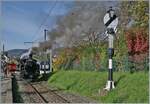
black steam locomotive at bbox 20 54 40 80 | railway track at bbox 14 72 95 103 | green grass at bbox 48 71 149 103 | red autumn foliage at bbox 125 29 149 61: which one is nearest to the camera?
green grass at bbox 48 71 149 103

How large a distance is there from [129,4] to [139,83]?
707 inches

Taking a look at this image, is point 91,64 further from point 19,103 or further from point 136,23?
point 19,103

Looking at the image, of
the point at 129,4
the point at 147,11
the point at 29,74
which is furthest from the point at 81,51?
the point at 147,11

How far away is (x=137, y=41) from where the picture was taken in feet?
98.2

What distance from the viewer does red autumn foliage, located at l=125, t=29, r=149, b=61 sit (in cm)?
2941

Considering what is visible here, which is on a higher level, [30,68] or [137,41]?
[137,41]

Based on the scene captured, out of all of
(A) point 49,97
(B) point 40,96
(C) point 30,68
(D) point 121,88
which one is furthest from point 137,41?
(D) point 121,88

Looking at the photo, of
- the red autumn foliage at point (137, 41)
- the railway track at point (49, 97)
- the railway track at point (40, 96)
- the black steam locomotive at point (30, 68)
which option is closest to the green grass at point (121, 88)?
the railway track at point (49, 97)

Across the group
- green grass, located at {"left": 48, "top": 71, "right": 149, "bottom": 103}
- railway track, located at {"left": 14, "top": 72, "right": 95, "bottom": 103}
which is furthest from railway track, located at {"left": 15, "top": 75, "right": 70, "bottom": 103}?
green grass, located at {"left": 48, "top": 71, "right": 149, "bottom": 103}

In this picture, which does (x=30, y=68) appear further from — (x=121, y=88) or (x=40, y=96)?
(x=121, y=88)

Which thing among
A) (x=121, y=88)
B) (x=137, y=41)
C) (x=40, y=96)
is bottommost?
(x=40, y=96)

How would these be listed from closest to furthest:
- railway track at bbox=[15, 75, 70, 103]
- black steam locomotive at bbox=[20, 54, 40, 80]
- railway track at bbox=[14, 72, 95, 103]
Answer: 1. railway track at bbox=[14, 72, 95, 103]
2. railway track at bbox=[15, 75, 70, 103]
3. black steam locomotive at bbox=[20, 54, 40, 80]

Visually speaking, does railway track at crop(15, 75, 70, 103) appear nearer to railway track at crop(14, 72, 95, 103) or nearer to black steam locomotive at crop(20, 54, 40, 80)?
railway track at crop(14, 72, 95, 103)

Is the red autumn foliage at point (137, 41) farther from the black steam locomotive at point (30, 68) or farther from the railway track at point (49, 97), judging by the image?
the black steam locomotive at point (30, 68)
